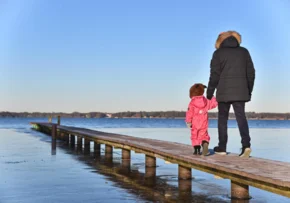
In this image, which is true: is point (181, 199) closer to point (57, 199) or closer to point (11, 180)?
point (57, 199)

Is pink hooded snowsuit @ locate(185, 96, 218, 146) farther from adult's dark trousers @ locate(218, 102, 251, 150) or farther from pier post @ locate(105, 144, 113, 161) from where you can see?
pier post @ locate(105, 144, 113, 161)

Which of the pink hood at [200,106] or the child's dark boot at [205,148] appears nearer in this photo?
the pink hood at [200,106]

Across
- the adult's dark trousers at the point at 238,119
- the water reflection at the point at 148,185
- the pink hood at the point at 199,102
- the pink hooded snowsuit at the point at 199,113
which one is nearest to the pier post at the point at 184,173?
the water reflection at the point at 148,185

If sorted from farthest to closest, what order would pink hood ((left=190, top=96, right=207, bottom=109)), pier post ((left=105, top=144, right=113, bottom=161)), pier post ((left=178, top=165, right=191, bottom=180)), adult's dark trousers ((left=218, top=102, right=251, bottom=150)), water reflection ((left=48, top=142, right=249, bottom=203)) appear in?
1. pier post ((left=105, top=144, right=113, bottom=161))
2. pier post ((left=178, top=165, right=191, bottom=180))
3. pink hood ((left=190, top=96, right=207, bottom=109))
4. water reflection ((left=48, top=142, right=249, bottom=203))
5. adult's dark trousers ((left=218, top=102, right=251, bottom=150))

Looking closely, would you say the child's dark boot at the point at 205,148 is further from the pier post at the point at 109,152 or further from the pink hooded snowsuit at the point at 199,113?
the pier post at the point at 109,152

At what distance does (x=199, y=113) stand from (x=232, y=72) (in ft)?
3.85

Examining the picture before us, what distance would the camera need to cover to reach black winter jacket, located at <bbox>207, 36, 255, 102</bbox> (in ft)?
26.7

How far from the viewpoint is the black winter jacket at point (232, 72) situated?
26.7ft

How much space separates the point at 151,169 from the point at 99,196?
14.6 feet

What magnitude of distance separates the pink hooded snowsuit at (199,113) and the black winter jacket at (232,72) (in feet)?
1.57

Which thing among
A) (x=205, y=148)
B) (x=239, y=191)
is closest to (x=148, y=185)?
(x=205, y=148)

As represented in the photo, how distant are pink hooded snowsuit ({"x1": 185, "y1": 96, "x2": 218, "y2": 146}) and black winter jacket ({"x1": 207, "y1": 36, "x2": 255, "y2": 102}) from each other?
478 millimetres

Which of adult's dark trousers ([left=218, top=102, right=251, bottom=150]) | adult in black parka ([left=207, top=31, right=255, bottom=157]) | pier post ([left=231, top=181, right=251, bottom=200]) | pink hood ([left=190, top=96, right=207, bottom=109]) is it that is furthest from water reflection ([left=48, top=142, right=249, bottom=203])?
pink hood ([left=190, top=96, right=207, bottom=109])

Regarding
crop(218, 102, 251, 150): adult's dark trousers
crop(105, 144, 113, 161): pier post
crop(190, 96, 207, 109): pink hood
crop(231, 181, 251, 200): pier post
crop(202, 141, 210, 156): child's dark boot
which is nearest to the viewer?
crop(231, 181, 251, 200): pier post
